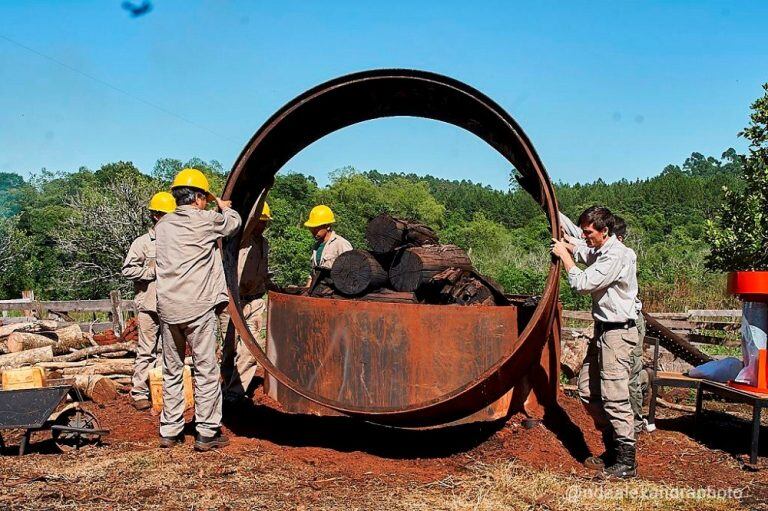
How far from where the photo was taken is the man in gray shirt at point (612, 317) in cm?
473

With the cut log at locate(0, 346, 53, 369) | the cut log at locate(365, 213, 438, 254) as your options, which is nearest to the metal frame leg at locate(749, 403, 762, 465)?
the cut log at locate(365, 213, 438, 254)

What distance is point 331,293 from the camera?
258 inches

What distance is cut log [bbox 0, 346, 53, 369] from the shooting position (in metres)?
8.67

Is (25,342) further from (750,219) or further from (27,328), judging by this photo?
(750,219)

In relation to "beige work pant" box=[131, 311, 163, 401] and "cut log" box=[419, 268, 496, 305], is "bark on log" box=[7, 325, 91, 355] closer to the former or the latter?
"beige work pant" box=[131, 311, 163, 401]

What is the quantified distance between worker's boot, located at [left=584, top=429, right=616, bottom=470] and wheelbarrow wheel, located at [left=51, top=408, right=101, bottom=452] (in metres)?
3.69

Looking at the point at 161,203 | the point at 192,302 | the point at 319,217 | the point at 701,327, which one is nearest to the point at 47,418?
the point at 192,302

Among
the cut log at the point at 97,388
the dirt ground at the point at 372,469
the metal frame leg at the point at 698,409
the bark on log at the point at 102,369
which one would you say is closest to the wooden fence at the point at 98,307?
the bark on log at the point at 102,369

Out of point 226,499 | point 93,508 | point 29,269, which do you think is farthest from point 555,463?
point 29,269

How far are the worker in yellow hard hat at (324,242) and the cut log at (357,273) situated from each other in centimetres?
84

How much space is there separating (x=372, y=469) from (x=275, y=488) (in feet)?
2.59

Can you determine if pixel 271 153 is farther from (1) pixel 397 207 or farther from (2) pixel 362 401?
(1) pixel 397 207

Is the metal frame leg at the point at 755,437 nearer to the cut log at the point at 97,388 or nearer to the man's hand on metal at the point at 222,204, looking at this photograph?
the man's hand on metal at the point at 222,204

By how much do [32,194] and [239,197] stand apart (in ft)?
177
